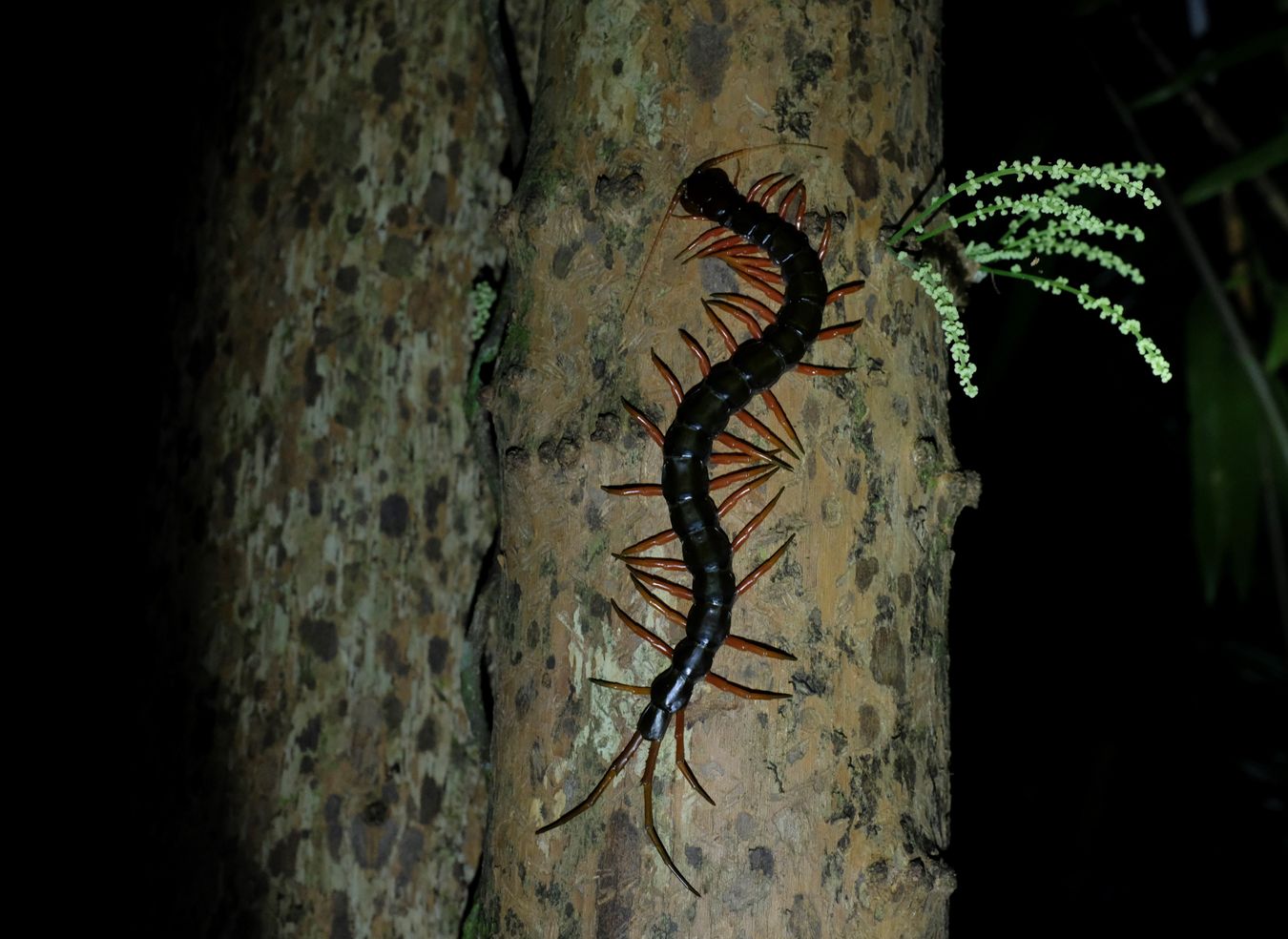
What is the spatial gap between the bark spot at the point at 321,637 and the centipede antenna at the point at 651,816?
1.15 m

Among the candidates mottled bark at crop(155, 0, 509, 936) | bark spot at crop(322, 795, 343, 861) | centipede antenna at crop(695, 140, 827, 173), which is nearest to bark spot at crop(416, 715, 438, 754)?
mottled bark at crop(155, 0, 509, 936)

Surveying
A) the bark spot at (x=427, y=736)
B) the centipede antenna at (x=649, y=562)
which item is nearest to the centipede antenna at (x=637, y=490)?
the centipede antenna at (x=649, y=562)

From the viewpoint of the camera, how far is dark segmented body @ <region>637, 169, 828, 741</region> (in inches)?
69.6

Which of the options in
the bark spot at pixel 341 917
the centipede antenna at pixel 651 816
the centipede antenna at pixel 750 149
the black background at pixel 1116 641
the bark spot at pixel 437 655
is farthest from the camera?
the black background at pixel 1116 641

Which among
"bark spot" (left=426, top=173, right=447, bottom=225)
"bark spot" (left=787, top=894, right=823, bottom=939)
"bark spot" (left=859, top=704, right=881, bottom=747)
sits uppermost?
"bark spot" (left=426, top=173, right=447, bottom=225)

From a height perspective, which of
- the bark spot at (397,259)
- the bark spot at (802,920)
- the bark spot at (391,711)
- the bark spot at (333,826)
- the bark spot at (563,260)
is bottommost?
the bark spot at (333,826)

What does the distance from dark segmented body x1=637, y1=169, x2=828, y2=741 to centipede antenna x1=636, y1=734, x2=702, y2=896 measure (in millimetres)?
31

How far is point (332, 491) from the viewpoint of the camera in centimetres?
263

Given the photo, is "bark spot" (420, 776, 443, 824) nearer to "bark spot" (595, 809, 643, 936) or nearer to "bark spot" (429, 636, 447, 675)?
"bark spot" (429, 636, 447, 675)

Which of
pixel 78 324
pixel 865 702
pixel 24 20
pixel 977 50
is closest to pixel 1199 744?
pixel 977 50

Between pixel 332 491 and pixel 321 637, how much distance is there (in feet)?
1.26

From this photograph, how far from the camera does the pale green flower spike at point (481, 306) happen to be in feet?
8.64

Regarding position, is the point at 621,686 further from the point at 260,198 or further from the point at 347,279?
the point at 260,198

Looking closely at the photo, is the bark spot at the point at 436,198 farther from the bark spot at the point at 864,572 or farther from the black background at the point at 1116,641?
the black background at the point at 1116,641
